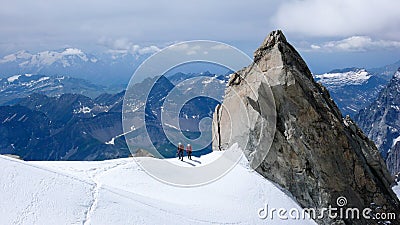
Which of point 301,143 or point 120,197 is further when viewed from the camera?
point 301,143

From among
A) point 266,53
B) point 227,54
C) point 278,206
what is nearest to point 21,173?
point 227,54

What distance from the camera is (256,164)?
36625 millimetres

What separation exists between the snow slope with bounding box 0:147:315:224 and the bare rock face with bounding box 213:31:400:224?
2.04 m

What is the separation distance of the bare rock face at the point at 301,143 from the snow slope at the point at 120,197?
80.2 inches

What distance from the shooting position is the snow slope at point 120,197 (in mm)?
22625

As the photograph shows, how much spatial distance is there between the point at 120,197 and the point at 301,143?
18143 millimetres

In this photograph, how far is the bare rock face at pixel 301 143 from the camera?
35156 millimetres

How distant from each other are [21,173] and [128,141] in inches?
301

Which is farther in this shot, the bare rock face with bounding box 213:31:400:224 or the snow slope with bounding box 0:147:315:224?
the bare rock face with bounding box 213:31:400:224

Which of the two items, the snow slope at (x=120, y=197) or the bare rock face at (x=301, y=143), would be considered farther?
the bare rock face at (x=301, y=143)

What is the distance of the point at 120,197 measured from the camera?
85.6 feet

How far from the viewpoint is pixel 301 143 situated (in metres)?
36.3

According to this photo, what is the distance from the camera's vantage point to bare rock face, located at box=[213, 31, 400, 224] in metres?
35.2

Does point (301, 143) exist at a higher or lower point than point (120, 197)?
higher
